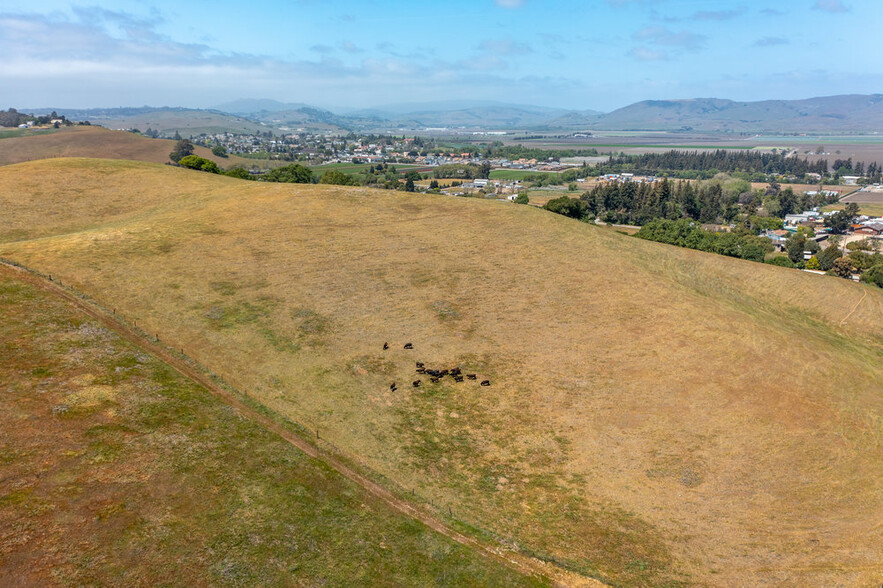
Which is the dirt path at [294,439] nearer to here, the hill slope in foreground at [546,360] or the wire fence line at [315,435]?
the wire fence line at [315,435]

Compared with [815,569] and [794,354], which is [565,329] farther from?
[815,569]

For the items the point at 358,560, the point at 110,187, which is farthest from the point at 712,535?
the point at 110,187

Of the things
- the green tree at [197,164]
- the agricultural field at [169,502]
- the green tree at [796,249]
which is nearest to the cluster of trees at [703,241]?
the green tree at [796,249]

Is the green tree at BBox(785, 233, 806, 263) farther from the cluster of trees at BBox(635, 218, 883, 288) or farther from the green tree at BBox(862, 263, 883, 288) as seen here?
the green tree at BBox(862, 263, 883, 288)

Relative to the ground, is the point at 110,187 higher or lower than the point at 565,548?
higher

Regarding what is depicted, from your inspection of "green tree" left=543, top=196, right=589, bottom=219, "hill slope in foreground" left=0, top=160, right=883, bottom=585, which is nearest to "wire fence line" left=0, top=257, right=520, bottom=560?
"hill slope in foreground" left=0, top=160, right=883, bottom=585
